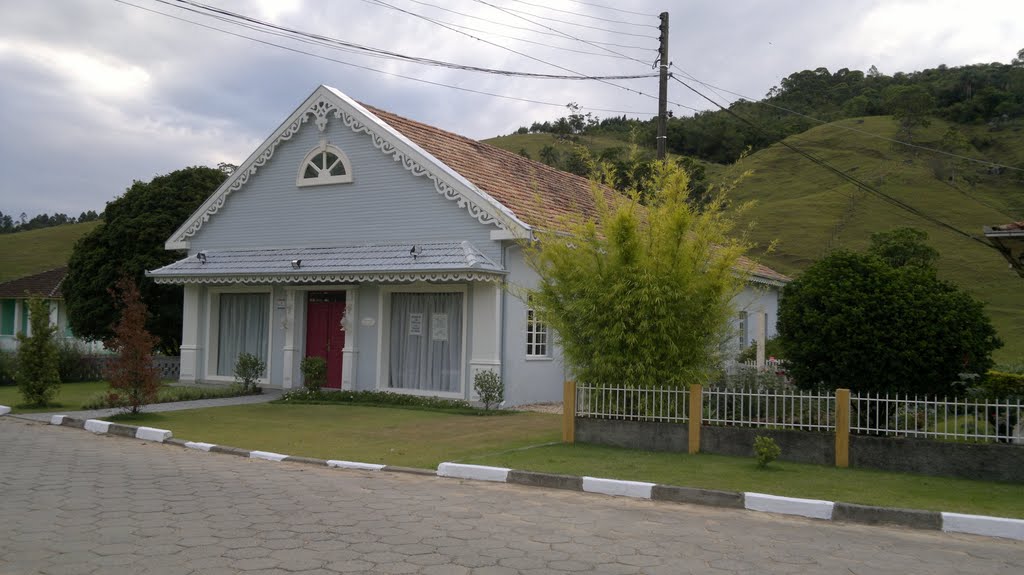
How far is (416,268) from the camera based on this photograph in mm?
17125

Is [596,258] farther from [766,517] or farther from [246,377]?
[246,377]

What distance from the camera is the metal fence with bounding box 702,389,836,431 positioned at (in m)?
10.9

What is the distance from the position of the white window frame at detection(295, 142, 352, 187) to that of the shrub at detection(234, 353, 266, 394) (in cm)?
434

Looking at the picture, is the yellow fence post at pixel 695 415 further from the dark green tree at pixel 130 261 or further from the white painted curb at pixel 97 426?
the dark green tree at pixel 130 261

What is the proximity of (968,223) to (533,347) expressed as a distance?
2122 inches

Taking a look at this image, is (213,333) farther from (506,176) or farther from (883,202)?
(883,202)

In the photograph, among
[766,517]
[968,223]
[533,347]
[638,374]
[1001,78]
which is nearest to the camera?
[766,517]

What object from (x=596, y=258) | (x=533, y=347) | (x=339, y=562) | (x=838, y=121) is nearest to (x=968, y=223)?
(x=838, y=121)

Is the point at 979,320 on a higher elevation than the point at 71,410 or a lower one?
higher

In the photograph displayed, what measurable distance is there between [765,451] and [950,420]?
2.49 metres

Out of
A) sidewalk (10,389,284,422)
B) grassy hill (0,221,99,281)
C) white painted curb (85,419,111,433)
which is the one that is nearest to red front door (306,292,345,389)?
sidewalk (10,389,284,422)

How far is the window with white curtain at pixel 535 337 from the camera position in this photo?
18.2 metres

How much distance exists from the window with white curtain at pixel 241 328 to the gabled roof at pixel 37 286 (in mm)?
17755

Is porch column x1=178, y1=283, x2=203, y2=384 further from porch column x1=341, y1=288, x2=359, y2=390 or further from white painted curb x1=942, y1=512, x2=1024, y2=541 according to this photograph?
white painted curb x1=942, y1=512, x2=1024, y2=541
